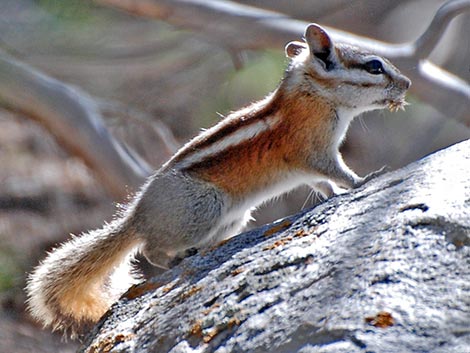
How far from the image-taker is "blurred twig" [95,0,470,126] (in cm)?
602

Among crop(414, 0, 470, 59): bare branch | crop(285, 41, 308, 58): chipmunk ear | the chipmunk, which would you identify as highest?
crop(414, 0, 470, 59): bare branch

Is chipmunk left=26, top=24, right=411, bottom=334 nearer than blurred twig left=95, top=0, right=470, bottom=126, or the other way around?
chipmunk left=26, top=24, right=411, bottom=334

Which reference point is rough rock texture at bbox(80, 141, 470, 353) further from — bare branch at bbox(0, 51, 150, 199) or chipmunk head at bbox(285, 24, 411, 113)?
bare branch at bbox(0, 51, 150, 199)

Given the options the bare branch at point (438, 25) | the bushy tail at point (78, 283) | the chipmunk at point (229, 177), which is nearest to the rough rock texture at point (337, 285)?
the bushy tail at point (78, 283)

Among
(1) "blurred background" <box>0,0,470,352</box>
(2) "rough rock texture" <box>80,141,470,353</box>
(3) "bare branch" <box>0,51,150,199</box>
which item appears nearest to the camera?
(2) "rough rock texture" <box>80,141,470,353</box>

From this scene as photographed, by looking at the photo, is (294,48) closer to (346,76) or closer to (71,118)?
(346,76)

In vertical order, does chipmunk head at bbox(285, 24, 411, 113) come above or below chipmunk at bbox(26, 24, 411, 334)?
above

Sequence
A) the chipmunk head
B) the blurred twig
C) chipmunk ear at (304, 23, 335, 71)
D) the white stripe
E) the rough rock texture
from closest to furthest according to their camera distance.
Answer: the rough rock texture < the white stripe < the chipmunk head < chipmunk ear at (304, 23, 335, 71) < the blurred twig

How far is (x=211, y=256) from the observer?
120 inches

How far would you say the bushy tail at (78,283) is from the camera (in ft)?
11.7

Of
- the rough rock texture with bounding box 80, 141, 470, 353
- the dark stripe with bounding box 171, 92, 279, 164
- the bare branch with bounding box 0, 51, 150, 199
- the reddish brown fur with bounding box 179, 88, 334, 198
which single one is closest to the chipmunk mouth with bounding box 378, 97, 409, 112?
the reddish brown fur with bounding box 179, 88, 334, 198

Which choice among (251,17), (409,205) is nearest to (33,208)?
(251,17)

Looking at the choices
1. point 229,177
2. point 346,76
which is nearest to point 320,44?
point 346,76

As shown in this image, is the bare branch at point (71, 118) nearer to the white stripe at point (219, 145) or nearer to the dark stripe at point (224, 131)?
the dark stripe at point (224, 131)
